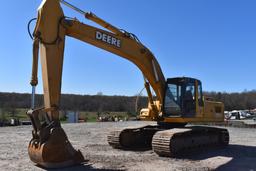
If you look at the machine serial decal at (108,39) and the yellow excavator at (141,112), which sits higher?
the machine serial decal at (108,39)

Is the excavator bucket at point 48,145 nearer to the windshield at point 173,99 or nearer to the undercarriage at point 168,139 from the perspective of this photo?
the undercarriage at point 168,139

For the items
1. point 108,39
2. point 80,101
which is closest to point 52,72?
point 108,39

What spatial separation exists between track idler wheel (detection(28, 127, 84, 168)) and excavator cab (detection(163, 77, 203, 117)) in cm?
534

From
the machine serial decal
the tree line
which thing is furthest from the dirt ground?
the tree line

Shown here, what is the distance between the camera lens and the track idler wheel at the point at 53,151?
9945 mm

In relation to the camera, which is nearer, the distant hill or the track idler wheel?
the track idler wheel

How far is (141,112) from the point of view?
15484 millimetres

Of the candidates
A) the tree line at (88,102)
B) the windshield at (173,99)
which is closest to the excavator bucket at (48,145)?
the windshield at (173,99)

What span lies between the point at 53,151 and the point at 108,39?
14.6ft

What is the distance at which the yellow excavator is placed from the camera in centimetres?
1030

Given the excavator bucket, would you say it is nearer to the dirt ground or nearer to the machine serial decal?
the dirt ground

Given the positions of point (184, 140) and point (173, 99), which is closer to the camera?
point (184, 140)

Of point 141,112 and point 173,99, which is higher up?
point 173,99

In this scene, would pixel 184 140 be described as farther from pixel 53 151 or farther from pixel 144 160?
pixel 53 151
